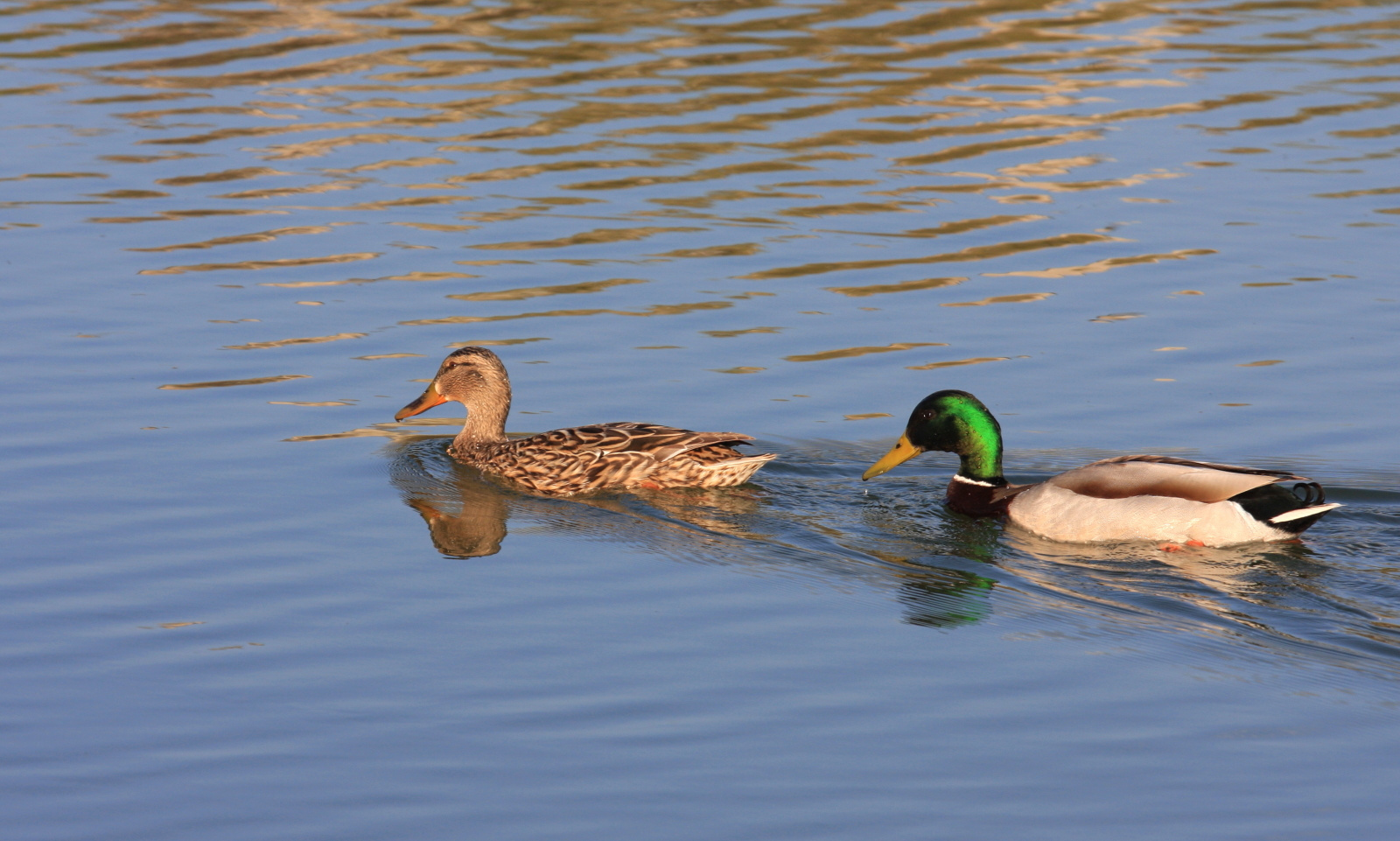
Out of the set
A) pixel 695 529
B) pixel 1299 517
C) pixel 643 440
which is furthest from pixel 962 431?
pixel 1299 517

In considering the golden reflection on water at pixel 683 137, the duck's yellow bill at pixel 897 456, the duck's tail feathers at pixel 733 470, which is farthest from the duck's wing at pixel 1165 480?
the golden reflection on water at pixel 683 137

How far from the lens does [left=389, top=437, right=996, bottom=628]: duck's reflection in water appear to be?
8.55m

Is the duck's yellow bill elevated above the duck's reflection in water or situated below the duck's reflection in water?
above

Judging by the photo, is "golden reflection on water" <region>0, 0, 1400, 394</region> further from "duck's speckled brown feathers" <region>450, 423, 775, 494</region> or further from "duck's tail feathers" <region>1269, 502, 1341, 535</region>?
"duck's tail feathers" <region>1269, 502, 1341, 535</region>

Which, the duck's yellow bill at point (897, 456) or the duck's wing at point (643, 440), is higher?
the duck's wing at point (643, 440)

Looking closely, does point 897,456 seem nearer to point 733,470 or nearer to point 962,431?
point 962,431

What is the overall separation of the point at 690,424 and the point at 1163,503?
10.0 feet

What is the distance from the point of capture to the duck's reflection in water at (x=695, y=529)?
337 inches

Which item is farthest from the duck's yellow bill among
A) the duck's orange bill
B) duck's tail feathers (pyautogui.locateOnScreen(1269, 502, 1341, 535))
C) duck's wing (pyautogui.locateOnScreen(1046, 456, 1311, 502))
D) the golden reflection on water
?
the duck's orange bill

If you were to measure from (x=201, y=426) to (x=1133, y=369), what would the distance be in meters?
5.96

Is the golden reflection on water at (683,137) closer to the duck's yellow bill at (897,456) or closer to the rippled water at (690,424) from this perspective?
the rippled water at (690,424)

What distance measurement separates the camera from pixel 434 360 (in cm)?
1220

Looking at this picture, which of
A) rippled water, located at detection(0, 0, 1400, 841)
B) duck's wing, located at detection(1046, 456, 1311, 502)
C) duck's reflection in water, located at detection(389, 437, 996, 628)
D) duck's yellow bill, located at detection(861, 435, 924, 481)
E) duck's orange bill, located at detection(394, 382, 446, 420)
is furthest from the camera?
duck's orange bill, located at detection(394, 382, 446, 420)

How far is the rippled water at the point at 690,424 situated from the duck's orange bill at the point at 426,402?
22 centimetres
